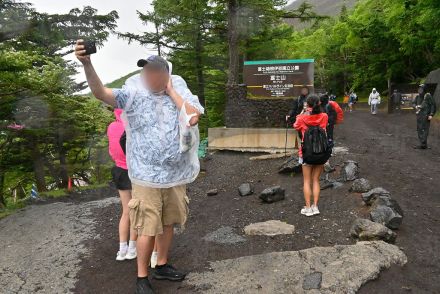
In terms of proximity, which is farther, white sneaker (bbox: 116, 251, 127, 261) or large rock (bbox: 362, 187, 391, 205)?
large rock (bbox: 362, 187, 391, 205)

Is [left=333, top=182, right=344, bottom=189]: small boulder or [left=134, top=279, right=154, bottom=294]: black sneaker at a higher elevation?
[left=134, top=279, right=154, bottom=294]: black sneaker

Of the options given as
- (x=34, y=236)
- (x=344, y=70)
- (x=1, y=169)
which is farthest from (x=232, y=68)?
(x=344, y=70)

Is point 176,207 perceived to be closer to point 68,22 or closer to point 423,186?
point 423,186

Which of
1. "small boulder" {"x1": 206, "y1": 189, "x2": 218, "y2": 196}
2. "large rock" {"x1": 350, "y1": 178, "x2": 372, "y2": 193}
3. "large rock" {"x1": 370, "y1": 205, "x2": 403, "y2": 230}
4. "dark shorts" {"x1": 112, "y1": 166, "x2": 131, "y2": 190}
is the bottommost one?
"small boulder" {"x1": 206, "y1": 189, "x2": 218, "y2": 196}

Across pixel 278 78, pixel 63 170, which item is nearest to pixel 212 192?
pixel 278 78

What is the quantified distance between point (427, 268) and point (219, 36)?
20.2 m

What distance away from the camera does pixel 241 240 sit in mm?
4914

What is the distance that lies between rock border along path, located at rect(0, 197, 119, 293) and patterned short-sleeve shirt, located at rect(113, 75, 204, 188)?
160 cm

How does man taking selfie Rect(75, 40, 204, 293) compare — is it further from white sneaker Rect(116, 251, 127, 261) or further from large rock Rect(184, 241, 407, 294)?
white sneaker Rect(116, 251, 127, 261)

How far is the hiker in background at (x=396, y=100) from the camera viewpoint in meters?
27.1

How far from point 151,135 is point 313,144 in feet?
9.41

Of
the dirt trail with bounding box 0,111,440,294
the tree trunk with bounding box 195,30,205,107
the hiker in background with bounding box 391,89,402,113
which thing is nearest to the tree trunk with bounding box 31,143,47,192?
the dirt trail with bounding box 0,111,440,294

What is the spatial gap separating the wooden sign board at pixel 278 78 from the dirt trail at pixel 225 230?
3607 millimetres

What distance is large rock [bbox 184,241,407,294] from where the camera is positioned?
3.53m
